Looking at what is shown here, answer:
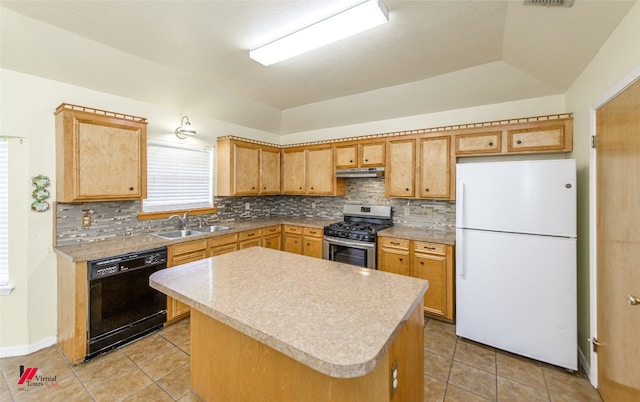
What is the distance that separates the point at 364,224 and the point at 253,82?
249 centimetres

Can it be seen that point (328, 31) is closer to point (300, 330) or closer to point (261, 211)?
point (300, 330)

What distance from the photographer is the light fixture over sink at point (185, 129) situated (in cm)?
342

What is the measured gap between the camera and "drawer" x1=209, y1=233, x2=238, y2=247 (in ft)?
10.7

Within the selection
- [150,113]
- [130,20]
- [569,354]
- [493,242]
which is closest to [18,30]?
[130,20]

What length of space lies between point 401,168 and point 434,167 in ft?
1.40

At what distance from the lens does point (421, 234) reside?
327cm

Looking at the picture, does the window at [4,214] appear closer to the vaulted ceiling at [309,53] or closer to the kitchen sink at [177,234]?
the vaulted ceiling at [309,53]

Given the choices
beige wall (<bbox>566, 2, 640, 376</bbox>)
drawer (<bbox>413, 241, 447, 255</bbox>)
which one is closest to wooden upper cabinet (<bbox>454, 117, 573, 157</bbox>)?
beige wall (<bbox>566, 2, 640, 376</bbox>)

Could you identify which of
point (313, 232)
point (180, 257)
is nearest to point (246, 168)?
point (313, 232)

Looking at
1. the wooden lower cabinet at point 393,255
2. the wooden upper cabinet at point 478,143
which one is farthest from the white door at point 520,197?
the wooden lower cabinet at point 393,255

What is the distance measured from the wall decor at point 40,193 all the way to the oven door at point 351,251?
306 centimetres

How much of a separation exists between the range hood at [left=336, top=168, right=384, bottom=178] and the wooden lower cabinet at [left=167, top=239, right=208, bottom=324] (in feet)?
7.18

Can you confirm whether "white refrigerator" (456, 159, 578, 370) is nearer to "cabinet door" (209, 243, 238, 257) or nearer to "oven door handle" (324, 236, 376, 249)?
"oven door handle" (324, 236, 376, 249)

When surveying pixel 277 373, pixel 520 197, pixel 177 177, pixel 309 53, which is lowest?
pixel 277 373
